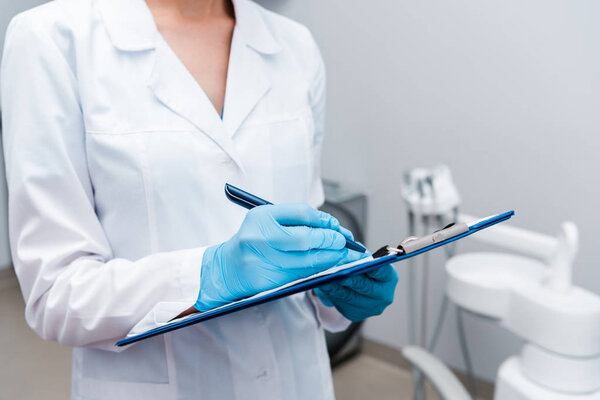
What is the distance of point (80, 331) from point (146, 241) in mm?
128

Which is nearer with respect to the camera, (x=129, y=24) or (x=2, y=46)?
(x=129, y=24)

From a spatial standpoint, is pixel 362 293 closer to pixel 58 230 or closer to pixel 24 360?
pixel 58 230

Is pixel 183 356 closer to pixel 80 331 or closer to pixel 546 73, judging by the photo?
pixel 80 331

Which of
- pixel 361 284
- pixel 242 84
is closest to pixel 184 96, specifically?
pixel 242 84

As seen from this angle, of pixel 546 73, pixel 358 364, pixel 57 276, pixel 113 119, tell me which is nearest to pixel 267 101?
pixel 113 119

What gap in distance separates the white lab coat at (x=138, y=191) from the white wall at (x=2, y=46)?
0.34 metres

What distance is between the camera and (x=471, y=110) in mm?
1629

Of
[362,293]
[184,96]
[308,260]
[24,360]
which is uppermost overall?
[184,96]

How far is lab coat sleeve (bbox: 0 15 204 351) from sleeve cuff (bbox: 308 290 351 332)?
26 centimetres

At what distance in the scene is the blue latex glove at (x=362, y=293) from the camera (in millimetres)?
720

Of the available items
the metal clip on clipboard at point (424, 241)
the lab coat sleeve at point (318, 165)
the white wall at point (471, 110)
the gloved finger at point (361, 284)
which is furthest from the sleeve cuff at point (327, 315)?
the white wall at point (471, 110)

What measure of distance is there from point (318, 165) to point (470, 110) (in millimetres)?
892

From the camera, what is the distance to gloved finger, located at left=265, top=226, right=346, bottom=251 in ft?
1.77

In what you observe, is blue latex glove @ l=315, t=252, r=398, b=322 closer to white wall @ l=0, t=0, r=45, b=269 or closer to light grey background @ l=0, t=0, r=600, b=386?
white wall @ l=0, t=0, r=45, b=269
